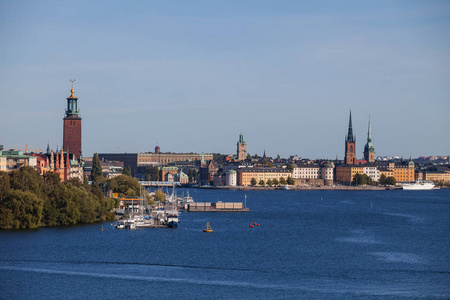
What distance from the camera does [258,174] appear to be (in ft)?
461

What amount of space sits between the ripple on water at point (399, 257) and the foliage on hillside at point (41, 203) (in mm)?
17066

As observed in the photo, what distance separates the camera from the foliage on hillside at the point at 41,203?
1645 inches

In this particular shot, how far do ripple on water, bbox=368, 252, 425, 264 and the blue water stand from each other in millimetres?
44

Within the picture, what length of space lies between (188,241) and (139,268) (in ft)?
30.3

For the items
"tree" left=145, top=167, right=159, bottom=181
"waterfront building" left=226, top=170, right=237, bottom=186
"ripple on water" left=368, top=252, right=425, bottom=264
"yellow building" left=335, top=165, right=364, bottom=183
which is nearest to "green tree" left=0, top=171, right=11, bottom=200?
"ripple on water" left=368, top=252, right=425, bottom=264

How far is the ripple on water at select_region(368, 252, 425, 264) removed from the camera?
35156 mm

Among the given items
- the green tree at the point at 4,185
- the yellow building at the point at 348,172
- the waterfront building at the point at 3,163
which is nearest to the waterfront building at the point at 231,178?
the yellow building at the point at 348,172

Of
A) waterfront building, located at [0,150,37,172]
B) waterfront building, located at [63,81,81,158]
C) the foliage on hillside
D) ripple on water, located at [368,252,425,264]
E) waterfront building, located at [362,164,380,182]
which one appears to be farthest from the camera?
waterfront building, located at [362,164,380,182]

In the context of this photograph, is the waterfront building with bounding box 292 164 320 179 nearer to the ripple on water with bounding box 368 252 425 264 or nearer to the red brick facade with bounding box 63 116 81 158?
the red brick facade with bounding box 63 116 81 158

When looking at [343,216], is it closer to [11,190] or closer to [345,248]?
[345,248]

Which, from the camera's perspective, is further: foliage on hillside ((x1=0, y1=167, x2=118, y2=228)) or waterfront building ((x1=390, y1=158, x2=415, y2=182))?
waterfront building ((x1=390, y1=158, x2=415, y2=182))

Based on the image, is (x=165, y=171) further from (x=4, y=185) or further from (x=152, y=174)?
(x=4, y=185)

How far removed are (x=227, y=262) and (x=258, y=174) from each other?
10649 centimetres

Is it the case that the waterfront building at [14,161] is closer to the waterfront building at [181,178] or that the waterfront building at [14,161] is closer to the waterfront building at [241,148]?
the waterfront building at [181,178]
